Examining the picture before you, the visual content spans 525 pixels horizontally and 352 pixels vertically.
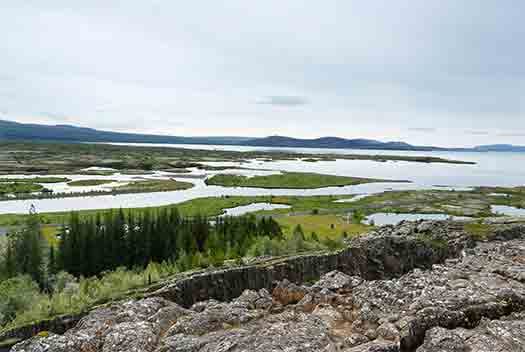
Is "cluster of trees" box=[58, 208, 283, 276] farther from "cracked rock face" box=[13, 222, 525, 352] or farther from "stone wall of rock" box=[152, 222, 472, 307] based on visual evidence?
"cracked rock face" box=[13, 222, 525, 352]

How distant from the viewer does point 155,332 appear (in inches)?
842

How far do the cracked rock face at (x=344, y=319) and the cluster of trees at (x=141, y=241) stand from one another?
126ft

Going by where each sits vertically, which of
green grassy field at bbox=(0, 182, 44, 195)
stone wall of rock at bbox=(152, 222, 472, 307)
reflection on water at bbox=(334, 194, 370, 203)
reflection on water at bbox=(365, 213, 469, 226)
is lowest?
green grassy field at bbox=(0, 182, 44, 195)

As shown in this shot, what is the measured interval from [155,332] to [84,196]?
476 feet

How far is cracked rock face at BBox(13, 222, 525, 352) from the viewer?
53.6 ft

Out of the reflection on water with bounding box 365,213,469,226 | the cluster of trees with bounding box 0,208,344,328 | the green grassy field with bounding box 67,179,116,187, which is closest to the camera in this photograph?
the cluster of trees with bounding box 0,208,344,328

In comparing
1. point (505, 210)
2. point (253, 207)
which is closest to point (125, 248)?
point (253, 207)

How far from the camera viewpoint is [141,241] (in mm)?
72812

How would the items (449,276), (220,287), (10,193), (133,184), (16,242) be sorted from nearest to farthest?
(449,276) → (220,287) → (16,242) → (10,193) → (133,184)

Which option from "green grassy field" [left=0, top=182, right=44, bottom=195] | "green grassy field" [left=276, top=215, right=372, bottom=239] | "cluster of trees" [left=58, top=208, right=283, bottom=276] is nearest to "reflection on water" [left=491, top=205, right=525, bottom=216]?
"green grassy field" [left=276, top=215, right=372, bottom=239]

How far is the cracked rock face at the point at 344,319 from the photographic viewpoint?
1633 cm

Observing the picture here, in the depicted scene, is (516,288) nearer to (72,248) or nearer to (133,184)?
(72,248)

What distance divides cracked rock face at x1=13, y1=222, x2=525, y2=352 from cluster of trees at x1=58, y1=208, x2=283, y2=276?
126 ft

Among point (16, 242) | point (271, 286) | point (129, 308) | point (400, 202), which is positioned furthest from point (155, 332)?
point (400, 202)
